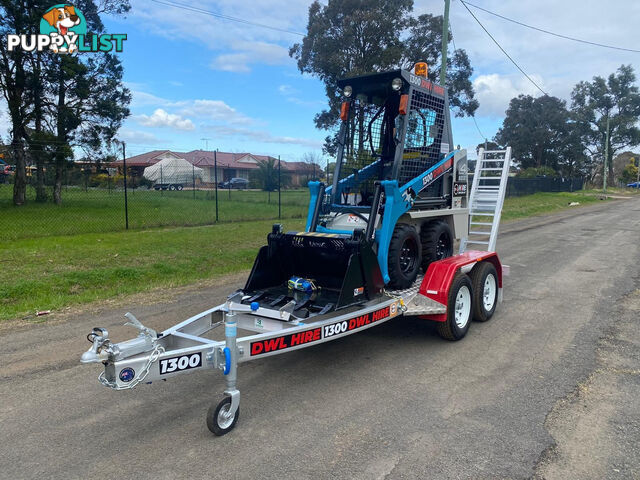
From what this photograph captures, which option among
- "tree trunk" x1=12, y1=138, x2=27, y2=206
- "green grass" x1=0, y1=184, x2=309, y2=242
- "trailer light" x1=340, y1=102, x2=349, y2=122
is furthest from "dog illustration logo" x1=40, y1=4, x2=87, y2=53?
"trailer light" x1=340, y1=102, x2=349, y2=122

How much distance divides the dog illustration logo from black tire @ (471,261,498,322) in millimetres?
19413

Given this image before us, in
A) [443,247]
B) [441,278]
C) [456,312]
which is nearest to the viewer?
[441,278]

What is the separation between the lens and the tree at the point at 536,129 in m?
54.9

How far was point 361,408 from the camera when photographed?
163 inches

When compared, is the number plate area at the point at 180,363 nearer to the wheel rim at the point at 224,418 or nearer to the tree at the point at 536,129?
the wheel rim at the point at 224,418

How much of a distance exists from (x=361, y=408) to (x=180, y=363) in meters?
1.59

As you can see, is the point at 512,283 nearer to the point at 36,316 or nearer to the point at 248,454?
the point at 248,454

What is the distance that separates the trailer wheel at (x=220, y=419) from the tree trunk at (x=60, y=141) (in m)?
15.2

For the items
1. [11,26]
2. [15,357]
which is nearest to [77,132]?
[11,26]

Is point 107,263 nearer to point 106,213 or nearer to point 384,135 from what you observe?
point 384,135

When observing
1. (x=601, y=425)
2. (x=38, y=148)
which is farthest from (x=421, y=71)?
(x=38, y=148)

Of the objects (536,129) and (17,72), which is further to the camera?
(536,129)

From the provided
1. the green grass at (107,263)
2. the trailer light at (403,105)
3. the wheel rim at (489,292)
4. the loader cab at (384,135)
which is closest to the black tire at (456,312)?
the wheel rim at (489,292)

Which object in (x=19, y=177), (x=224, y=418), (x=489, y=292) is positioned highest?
(x=19, y=177)
